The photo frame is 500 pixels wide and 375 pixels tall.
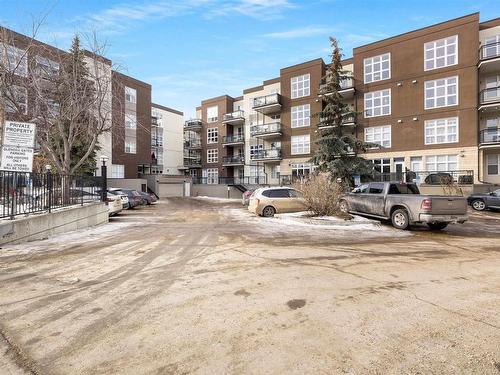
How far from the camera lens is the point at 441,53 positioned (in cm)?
2841

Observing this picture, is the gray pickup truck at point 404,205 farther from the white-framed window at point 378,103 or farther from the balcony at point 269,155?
the balcony at point 269,155

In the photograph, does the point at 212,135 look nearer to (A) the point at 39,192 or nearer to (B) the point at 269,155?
(B) the point at 269,155

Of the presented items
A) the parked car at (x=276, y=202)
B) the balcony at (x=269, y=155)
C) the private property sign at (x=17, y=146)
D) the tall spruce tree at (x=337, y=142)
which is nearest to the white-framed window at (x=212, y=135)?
the balcony at (x=269, y=155)

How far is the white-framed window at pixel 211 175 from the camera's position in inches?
1976

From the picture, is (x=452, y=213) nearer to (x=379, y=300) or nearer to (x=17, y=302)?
(x=379, y=300)

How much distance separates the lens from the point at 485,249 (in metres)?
8.52

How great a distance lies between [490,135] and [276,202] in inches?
805

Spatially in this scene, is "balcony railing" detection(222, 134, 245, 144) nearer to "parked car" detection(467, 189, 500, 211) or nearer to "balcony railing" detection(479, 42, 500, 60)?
"balcony railing" detection(479, 42, 500, 60)

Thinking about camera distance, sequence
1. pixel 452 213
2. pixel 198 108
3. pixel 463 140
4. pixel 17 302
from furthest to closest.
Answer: pixel 198 108
pixel 463 140
pixel 452 213
pixel 17 302

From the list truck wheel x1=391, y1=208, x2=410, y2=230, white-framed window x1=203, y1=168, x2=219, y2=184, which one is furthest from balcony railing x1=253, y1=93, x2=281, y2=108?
truck wheel x1=391, y1=208, x2=410, y2=230

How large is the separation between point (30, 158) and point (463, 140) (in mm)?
30285

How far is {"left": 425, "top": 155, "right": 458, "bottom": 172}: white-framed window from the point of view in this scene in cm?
2759

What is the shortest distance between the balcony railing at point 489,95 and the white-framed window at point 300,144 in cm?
1612

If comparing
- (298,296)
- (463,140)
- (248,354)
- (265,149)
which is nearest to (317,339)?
(248,354)
